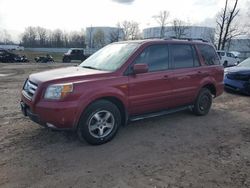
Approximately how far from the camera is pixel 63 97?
4.26m

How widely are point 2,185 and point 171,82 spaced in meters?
3.75

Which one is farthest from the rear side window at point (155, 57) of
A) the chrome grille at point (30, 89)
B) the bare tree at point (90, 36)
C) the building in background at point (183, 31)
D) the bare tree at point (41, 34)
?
the bare tree at point (41, 34)

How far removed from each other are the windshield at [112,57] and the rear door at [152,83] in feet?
0.89

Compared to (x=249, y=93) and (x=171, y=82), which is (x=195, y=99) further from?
(x=249, y=93)

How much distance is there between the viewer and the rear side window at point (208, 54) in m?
6.71

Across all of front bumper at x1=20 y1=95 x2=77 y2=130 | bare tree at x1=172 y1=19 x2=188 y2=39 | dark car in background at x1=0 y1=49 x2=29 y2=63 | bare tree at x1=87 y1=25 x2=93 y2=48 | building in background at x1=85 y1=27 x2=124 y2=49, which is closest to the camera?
front bumper at x1=20 y1=95 x2=77 y2=130

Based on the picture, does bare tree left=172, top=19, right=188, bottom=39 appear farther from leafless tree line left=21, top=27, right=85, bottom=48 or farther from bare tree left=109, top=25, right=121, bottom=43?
leafless tree line left=21, top=27, right=85, bottom=48

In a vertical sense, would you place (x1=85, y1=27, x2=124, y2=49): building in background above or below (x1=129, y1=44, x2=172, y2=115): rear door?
above

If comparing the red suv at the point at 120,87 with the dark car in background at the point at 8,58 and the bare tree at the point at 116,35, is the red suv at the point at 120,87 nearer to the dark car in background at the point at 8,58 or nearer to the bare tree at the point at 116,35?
the dark car in background at the point at 8,58

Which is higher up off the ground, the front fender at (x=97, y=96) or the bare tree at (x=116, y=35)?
the bare tree at (x=116, y=35)

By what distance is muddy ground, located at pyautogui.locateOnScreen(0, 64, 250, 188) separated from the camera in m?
3.59

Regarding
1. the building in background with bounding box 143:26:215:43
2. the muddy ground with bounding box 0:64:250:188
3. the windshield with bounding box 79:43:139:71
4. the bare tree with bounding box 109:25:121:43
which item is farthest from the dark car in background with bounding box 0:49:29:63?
the bare tree with bounding box 109:25:121:43

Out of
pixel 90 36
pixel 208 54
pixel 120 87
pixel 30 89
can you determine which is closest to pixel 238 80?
pixel 208 54

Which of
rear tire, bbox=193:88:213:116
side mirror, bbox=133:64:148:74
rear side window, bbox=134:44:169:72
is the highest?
rear side window, bbox=134:44:169:72
